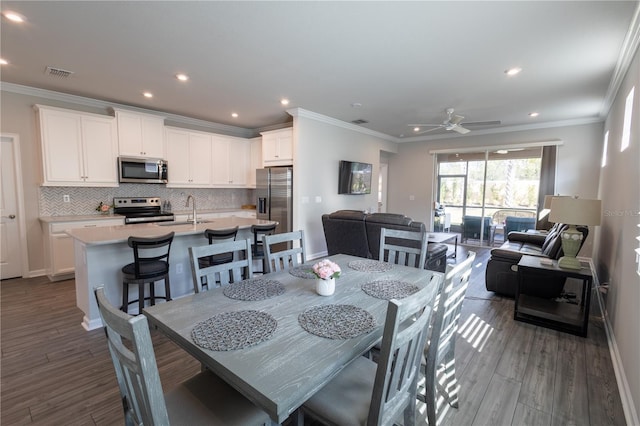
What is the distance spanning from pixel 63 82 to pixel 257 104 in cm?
262

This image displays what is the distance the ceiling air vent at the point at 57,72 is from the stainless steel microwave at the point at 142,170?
1396 millimetres

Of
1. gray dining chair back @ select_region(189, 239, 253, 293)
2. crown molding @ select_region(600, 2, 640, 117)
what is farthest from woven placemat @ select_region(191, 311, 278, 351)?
crown molding @ select_region(600, 2, 640, 117)

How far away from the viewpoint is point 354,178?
643 cm

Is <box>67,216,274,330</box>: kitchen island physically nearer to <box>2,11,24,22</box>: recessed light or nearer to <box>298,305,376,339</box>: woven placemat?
<box>2,11,24,22</box>: recessed light

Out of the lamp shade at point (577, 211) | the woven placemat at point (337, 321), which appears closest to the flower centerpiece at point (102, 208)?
the woven placemat at point (337, 321)

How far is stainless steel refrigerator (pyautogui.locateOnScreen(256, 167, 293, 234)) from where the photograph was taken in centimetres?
533

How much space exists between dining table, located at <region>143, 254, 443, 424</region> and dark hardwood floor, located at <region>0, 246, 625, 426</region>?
3.16 feet

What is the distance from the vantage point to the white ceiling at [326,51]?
2.28 metres

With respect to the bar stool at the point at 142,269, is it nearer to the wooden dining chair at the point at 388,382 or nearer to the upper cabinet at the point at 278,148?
the wooden dining chair at the point at 388,382

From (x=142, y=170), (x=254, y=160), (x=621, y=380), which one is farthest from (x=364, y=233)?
(x=142, y=170)

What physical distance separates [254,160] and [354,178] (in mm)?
2340

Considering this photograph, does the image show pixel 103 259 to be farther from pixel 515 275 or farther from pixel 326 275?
pixel 515 275

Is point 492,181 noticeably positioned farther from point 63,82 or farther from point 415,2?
point 63,82

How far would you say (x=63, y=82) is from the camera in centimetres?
393
